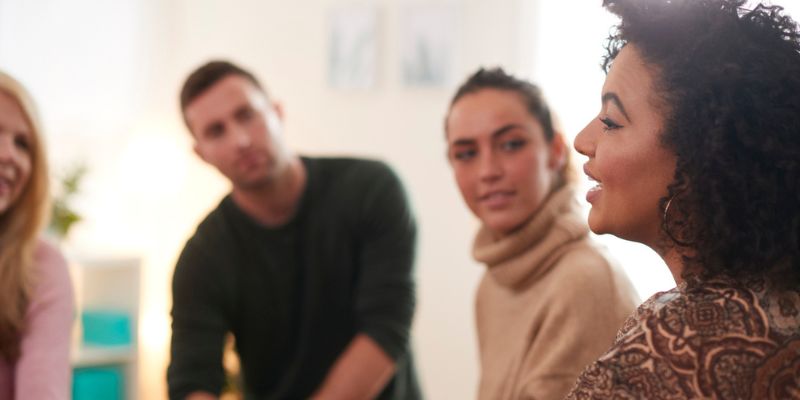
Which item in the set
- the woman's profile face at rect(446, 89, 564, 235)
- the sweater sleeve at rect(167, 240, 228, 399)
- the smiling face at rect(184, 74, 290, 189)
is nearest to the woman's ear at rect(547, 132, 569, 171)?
the woman's profile face at rect(446, 89, 564, 235)

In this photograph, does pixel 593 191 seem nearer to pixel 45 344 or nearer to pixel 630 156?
pixel 630 156

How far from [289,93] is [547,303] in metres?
2.88

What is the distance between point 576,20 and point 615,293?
2.19m

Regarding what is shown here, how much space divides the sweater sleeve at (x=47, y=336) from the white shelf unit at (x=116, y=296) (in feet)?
5.79

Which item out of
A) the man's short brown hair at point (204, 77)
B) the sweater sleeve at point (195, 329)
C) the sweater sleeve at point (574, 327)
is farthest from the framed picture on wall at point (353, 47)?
the sweater sleeve at point (574, 327)

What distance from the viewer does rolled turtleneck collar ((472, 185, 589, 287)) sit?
4.39ft

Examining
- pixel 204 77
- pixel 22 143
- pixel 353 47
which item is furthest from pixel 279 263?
pixel 353 47

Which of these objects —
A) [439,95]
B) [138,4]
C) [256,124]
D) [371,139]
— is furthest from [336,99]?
[256,124]

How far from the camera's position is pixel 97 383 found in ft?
11.0

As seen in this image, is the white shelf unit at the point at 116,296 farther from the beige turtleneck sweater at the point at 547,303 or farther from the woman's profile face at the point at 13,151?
the beige turtleneck sweater at the point at 547,303

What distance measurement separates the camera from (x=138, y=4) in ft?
13.1

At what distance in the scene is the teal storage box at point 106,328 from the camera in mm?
3395

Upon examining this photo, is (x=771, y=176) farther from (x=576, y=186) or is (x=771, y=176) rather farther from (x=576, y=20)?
(x=576, y=20)

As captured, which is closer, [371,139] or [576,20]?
[576,20]
